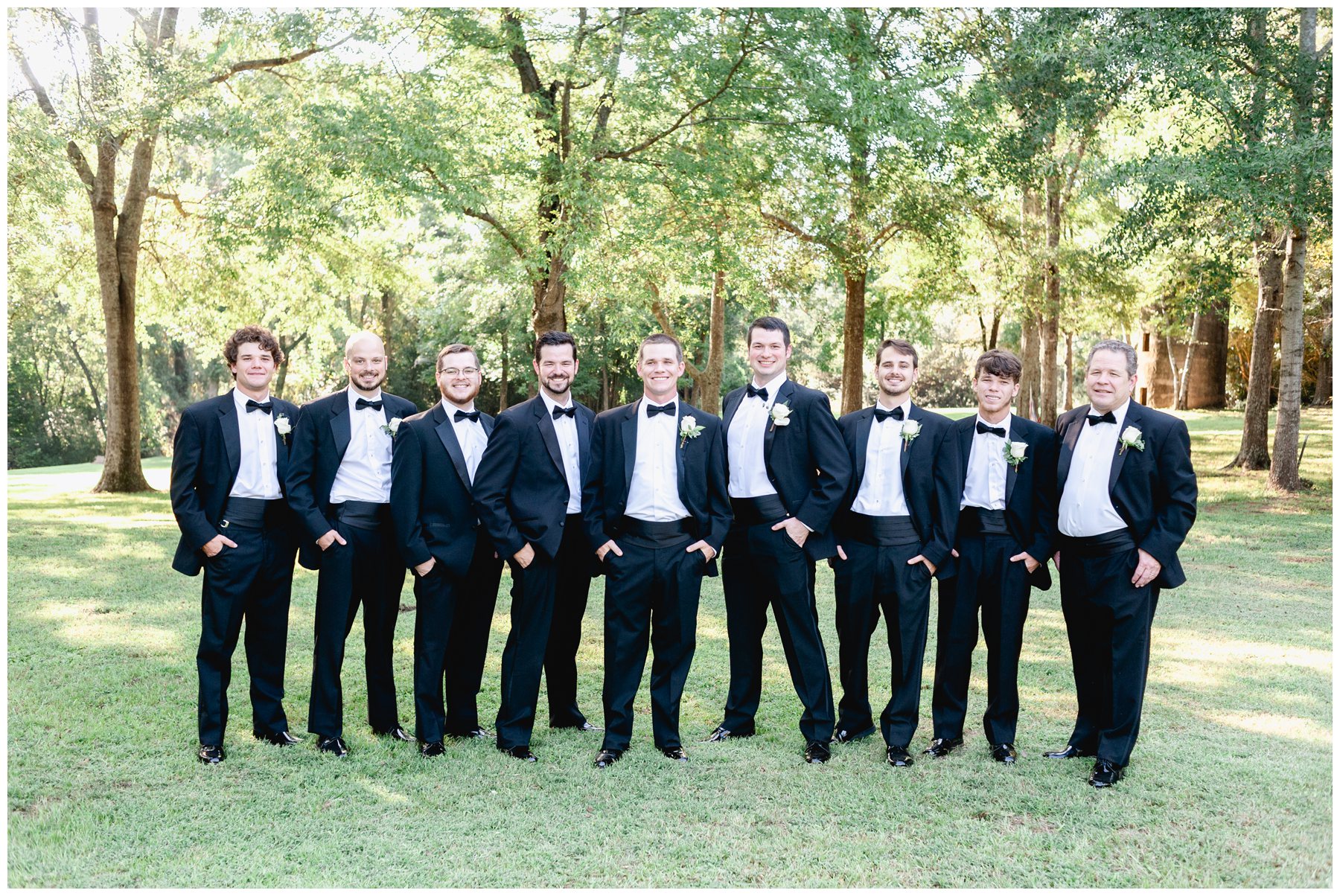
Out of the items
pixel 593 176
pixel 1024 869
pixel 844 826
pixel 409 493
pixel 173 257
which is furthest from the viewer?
pixel 173 257

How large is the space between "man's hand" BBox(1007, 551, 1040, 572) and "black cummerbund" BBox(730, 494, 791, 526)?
45.1 inches

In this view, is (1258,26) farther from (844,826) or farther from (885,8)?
(844,826)

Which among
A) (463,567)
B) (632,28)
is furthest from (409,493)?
(632,28)

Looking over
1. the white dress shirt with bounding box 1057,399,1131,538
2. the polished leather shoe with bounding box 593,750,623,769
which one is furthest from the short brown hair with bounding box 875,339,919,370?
the polished leather shoe with bounding box 593,750,623,769

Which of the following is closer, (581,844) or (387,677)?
(581,844)

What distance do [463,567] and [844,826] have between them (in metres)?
2.30

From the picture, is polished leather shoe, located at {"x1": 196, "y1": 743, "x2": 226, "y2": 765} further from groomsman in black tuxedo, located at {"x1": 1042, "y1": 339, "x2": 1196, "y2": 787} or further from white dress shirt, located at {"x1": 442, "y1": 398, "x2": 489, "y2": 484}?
groomsman in black tuxedo, located at {"x1": 1042, "y1": 339, "x2": 1196, "y2": 787}

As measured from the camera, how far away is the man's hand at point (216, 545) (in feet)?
17.8

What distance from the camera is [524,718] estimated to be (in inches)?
220

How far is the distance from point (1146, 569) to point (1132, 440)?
2.01 feet

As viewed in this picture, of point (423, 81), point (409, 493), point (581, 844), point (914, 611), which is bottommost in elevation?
point (581, 844)

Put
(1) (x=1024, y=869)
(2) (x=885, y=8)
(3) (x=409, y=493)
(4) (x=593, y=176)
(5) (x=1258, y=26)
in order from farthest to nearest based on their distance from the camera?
(2) (x=885, y=8) → (5) (x=1258, y=26) → (4) (x=593, y=176) → (3) (x=409, y=493) → (1) (x=1024, y=869)

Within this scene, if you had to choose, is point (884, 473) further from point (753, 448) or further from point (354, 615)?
point (354, 615)

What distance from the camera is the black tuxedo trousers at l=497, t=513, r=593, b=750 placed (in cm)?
562
